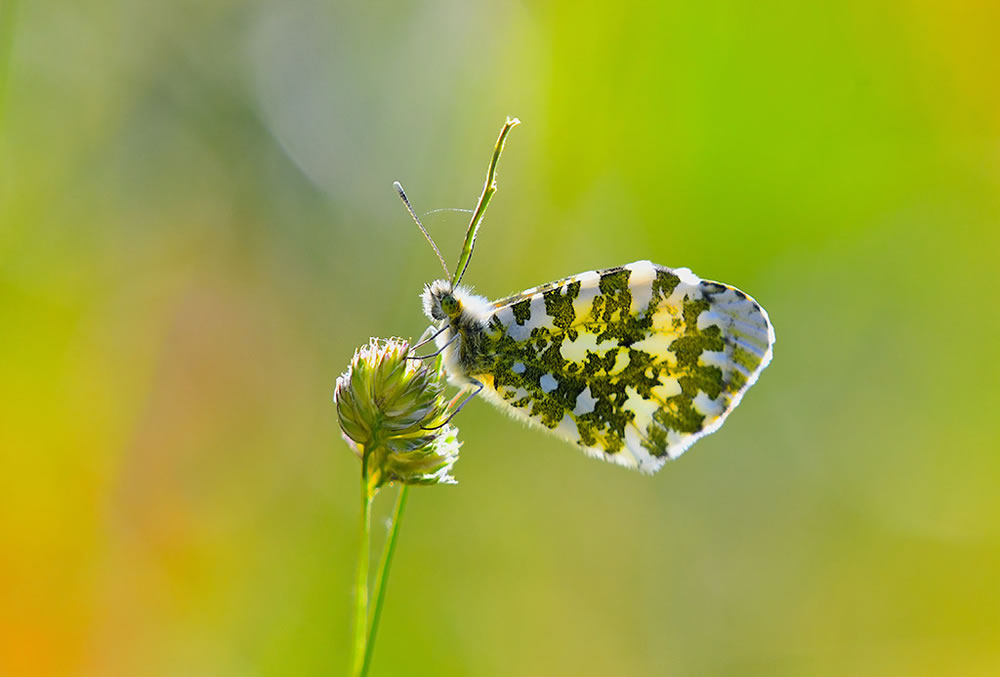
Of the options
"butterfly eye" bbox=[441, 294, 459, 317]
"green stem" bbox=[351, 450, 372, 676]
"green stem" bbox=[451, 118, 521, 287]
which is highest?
"butterfly eye" bbox=[441, 294, 459, 317]

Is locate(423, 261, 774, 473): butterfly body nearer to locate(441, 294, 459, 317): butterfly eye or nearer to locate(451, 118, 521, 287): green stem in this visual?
locate(441, 294, 459, 317): butterfly eye

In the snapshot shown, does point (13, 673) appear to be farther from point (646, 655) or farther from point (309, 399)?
point (646, 655)

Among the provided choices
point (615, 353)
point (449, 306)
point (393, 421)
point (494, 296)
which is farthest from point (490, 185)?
point (494, 296)

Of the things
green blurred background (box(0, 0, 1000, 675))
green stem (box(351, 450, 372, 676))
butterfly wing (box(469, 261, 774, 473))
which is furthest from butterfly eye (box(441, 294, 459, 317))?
green blurred background (box(0, 0, 1000, 675))

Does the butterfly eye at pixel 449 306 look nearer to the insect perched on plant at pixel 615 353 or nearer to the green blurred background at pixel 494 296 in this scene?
the insect perched on plant at pixel 615 353

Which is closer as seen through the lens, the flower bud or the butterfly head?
the flower bud

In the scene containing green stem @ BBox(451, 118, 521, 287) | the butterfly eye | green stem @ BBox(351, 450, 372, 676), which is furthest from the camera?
the butterfly eye

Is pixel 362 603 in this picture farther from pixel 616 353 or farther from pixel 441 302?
pixel 616 353
